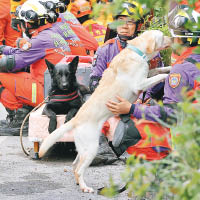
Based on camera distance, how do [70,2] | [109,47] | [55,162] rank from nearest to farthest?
[109,47]
[55,162]
[70,2]

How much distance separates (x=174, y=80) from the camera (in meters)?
3.74

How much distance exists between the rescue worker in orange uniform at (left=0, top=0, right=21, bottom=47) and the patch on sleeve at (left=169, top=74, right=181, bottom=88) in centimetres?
616

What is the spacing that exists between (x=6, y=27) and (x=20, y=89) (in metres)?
2.95

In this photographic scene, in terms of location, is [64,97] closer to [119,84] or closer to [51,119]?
[51,119]

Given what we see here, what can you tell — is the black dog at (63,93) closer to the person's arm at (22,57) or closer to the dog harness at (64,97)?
the dog harness at (64,97)

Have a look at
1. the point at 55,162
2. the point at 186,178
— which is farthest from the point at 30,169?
the point at 186,178

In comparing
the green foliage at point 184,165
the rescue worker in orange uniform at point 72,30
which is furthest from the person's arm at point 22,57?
the green foliage at point 184,165

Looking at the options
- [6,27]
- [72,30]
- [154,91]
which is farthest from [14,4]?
[154,91]

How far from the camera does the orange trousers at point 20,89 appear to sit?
7.43 meters

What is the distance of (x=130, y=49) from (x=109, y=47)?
128 cm

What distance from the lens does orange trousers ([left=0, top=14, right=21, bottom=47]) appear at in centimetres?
972

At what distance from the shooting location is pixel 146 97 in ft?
16.0

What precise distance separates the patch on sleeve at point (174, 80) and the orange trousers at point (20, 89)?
12.6 feet

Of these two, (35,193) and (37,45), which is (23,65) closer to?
(37,45)
